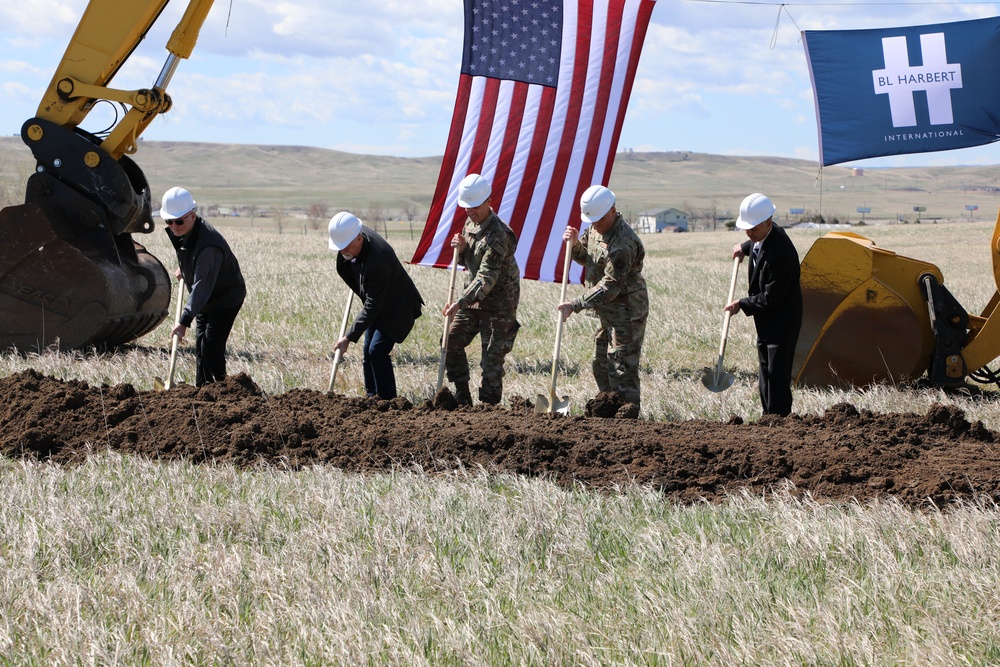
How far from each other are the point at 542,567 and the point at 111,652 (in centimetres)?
200

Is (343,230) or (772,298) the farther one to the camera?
(343,230)

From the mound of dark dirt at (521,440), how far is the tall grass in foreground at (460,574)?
1.08 ft

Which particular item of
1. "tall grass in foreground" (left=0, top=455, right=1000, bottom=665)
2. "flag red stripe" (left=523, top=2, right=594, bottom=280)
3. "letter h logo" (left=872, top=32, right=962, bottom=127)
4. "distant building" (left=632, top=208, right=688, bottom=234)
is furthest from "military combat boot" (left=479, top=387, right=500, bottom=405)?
"distant building" (left=632, top=208, right=688, bottom=234)

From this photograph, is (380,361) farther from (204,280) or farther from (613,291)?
(613,291)

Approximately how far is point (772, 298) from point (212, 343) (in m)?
4.67

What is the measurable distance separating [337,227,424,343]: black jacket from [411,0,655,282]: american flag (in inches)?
114

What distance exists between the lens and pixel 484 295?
9.12 m

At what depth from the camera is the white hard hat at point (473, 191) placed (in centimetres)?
902

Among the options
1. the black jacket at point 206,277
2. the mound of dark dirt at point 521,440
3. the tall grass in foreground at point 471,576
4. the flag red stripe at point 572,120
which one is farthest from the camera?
the flag red stripe at point 572,120

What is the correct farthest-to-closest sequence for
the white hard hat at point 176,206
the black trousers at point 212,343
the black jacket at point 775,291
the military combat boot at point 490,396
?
the military combat boot at point 490,396 → the black trousers at point 212,343 → the white hard hat at point 176,206 → the black jacket at point 775,291

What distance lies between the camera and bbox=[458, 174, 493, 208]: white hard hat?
902 centimetres

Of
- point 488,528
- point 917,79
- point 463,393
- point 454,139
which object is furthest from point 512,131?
point 488,528

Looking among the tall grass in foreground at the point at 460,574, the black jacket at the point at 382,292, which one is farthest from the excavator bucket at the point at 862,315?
the tall grass in foreground at the point at 460,574

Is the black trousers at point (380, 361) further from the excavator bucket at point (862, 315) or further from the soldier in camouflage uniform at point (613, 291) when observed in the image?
the excavator bucket at point (862, 315)
